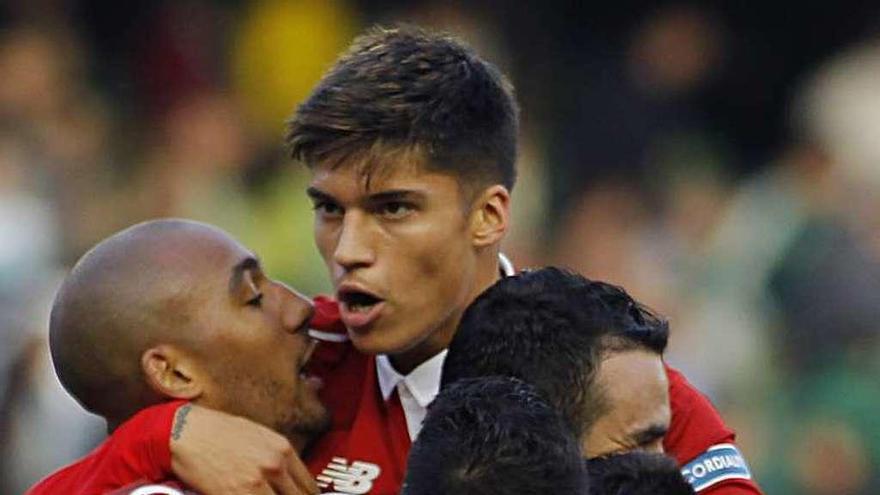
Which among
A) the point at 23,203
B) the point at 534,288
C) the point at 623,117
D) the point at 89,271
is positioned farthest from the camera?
the point at 623,117

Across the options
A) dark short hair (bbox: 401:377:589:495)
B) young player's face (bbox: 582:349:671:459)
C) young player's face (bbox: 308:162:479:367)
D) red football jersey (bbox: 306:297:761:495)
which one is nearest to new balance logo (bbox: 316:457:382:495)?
red football jersey (bbox: 306:297:761:495)

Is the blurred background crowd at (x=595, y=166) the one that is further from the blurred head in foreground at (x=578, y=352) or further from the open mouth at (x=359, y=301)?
the blurred head in foreground at (x=578, y=352)

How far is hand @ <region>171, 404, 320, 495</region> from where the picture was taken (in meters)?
3.59

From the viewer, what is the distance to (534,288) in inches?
136

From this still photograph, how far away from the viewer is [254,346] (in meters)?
3.75

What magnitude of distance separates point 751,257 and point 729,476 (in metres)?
4.80

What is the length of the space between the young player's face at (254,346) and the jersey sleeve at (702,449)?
60 centimetres

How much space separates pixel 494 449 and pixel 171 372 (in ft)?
3.46

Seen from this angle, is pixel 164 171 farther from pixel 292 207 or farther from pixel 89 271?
pixel 89 271

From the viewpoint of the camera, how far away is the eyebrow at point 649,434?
11.0 feet

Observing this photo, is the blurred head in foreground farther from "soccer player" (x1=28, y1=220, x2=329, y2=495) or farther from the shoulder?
"soccer player" (x1=28, y1=220, x2=329, y2=495)

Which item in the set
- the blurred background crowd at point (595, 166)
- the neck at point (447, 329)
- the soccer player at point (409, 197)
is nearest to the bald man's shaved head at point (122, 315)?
the soccer player at point (409, 197)

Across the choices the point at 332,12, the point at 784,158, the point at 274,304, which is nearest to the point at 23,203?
the point at 332,12

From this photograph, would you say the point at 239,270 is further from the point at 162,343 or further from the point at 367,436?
the point at 367,436
